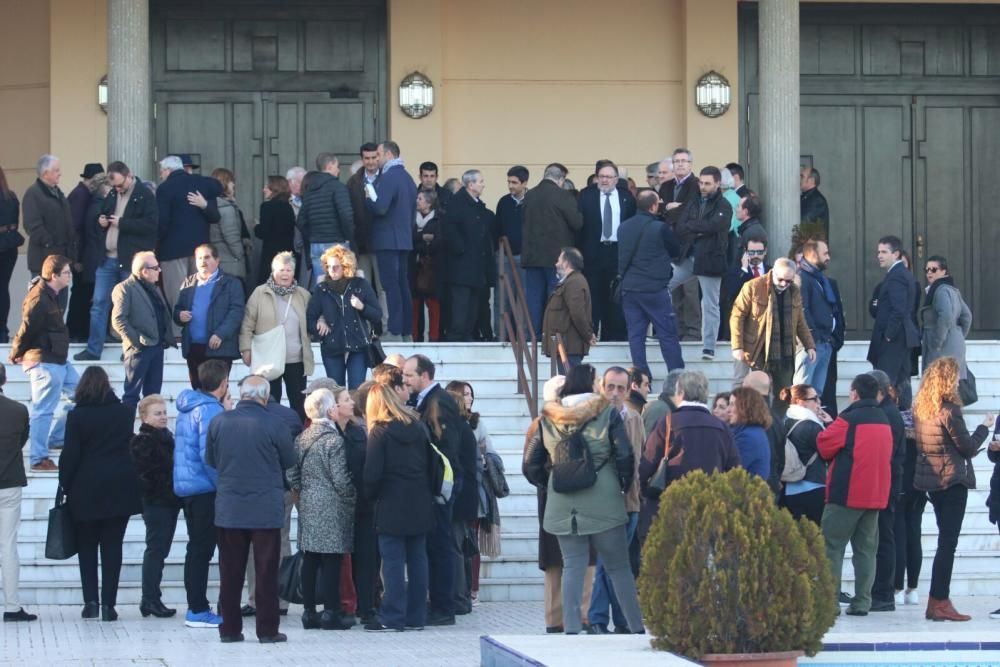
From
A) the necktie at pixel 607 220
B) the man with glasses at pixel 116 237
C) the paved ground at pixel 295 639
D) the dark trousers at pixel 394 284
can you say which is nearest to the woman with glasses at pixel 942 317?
the necktie at pixel 607 220

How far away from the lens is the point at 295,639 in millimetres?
11695

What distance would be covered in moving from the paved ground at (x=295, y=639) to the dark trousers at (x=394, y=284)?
4.52 metres

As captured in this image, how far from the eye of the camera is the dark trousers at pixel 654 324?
630 inches

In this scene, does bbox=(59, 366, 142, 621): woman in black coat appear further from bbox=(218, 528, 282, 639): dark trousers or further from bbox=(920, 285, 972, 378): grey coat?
bbox=(920, 285, 972, 378): grey coat

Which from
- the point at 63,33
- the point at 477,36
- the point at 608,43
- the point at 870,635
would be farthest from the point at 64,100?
the point at 870,635

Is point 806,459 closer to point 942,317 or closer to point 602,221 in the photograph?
point 942,317

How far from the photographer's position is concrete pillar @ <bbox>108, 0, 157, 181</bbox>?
60.3 feet

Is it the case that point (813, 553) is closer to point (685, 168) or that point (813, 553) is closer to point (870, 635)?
point (870, 635)

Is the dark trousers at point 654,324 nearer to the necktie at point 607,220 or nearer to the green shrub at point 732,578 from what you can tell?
the necktie at point 607,220

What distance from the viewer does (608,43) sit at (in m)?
21.7

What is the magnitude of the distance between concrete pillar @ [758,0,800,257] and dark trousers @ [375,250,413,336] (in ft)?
13.2

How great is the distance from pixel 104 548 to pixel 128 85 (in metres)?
7.22

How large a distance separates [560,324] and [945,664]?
277 inches

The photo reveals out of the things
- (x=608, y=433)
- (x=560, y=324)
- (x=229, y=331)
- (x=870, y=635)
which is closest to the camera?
(x=870, y=635)
